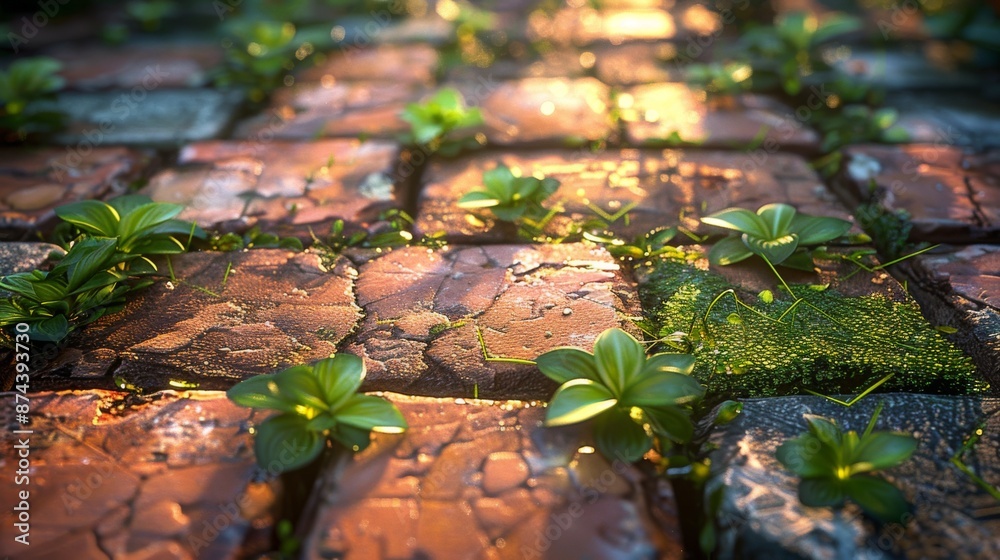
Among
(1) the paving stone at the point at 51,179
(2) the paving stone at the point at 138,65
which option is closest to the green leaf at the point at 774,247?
(1) the paving stone at the point at 51,179

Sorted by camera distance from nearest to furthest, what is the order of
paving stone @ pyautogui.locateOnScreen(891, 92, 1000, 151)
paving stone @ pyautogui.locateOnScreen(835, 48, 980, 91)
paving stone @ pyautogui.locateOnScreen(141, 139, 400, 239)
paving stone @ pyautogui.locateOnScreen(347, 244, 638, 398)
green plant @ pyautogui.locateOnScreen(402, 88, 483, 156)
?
1. paving stone @ pyautogui.locateOnScreen(347, 244, 638, 398)
2. paving stone @ pyautogui.locateOnScreen(141, 139, 400, 239)
3. green plant @ pyautogui.locateOnScreen(402, 88, 483, 156)
4. paving stone @ pyautogui.locateOnScreen(891, 92, 1000, 151)
5. paving stone @ pyautogui.locateOnScreen(835, 48, 980, 91)

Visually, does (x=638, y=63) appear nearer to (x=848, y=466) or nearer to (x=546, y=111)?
(x=546, y=111)

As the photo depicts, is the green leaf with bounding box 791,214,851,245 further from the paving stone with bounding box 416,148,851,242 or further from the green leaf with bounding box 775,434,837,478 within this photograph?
the green leaf with bounding box 775,434,837,478

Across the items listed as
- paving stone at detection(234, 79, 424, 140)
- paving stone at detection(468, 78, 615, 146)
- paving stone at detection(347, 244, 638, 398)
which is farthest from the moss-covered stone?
paving stone at detection(234, 79, 424, 140)

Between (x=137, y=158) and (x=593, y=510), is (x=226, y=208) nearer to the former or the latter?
(x=137, y=158)

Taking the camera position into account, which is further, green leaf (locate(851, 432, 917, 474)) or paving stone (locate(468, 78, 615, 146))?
paving stone (locate(468, 78, 615, 146))

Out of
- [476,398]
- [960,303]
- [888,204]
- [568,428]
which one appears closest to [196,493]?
[476,398]

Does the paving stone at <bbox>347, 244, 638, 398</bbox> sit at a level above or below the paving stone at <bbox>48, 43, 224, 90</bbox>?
below
